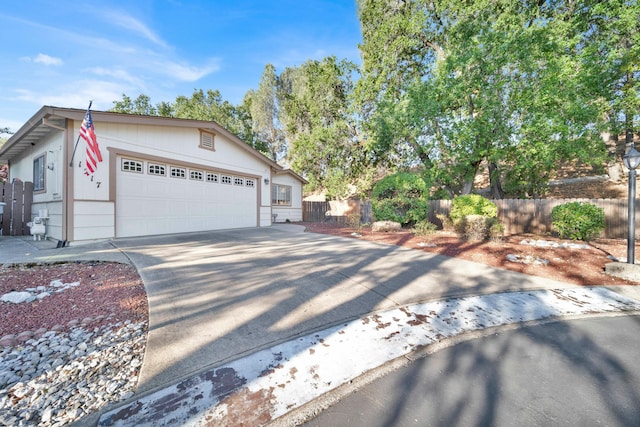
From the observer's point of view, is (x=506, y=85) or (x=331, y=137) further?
(x=331, y=137)

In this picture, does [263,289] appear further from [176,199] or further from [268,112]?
[268,112]

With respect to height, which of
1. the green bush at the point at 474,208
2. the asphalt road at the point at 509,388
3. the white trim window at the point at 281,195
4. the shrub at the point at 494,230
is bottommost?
the asphalt road at the point at 509,388

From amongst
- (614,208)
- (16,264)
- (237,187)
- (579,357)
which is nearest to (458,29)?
(614,208)

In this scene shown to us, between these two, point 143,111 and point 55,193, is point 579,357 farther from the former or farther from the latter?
point 143,111

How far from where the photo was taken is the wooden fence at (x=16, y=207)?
24.7 ft

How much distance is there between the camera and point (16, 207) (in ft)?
25.4

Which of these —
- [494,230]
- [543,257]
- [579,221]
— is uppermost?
[579,221]

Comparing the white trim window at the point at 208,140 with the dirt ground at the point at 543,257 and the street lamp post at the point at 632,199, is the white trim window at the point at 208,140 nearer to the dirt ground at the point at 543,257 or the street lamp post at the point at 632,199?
the dirt ground at the point at 543,257

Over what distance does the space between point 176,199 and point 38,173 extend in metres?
3.89

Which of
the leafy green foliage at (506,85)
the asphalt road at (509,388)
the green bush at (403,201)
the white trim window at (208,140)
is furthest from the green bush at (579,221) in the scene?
the white trim window at (208,140)

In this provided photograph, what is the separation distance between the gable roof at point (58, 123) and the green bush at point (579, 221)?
434 inches

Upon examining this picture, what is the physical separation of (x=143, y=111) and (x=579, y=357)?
88.6 feet

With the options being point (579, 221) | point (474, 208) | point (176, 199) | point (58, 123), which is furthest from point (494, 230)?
point (58, 123)

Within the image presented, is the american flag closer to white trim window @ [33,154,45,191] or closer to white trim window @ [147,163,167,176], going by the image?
white trim window @ [147,163,167,176]
